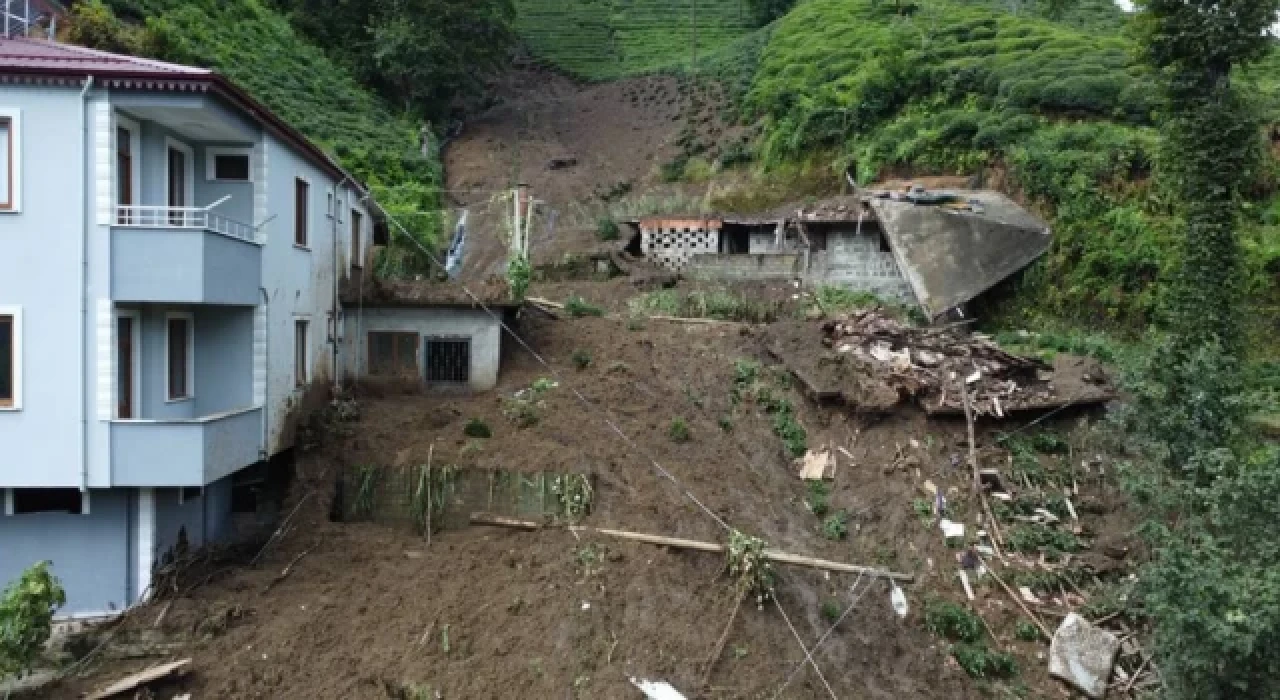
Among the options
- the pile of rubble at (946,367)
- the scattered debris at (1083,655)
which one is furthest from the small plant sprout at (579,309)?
the scattered debris at (1083,655)

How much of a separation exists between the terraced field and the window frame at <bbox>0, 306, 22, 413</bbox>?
51.9 meters

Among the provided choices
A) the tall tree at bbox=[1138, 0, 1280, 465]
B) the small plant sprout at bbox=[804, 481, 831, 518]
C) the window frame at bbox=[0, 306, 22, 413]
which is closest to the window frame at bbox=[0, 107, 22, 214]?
the window frame at bbox=[0, 306, 22, 413]

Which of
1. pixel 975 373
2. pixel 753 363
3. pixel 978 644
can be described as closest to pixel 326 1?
pixel 753 363

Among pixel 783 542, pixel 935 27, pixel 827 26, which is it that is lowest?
pixel 783 542

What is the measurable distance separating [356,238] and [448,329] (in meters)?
3.97

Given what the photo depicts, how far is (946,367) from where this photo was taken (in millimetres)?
18062

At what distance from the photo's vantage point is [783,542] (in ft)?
46.6

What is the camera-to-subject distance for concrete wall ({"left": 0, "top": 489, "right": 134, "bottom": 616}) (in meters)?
11.5

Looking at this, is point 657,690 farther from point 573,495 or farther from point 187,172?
point 187,172

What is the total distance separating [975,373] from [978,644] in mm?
6604

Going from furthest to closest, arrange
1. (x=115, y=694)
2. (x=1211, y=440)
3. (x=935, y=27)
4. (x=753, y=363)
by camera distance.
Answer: (x=935, y=27) → (x=753, y=363) → (x=1211, y=440) → (x=115, y=694)

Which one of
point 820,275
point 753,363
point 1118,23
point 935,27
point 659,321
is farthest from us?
point 1118,23

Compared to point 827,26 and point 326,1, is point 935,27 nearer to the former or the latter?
point 827,26

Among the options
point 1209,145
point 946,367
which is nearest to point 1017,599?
point 946,367
